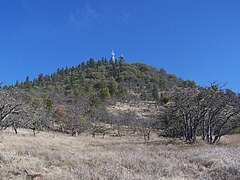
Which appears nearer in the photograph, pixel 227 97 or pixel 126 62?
pixel 227 97

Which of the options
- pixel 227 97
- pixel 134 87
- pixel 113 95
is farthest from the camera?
pixel 134 87

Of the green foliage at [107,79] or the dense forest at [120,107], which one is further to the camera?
the green foliage at [107,79]

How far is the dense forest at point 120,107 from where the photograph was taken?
22547 millimetres

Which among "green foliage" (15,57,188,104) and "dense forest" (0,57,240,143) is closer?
"dense forest" (0,57,240,143)

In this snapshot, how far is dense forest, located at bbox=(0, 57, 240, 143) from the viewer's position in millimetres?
22547

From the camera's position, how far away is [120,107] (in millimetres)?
90375

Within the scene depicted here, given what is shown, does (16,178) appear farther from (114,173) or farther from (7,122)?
(7,122)

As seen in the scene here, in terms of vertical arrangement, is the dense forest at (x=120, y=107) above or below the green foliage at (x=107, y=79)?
below

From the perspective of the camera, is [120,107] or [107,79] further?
[107,79]

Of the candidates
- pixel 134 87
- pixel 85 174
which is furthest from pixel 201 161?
pixel 134 87

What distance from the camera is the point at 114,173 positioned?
8.05 meters

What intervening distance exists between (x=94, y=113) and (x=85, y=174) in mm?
59184

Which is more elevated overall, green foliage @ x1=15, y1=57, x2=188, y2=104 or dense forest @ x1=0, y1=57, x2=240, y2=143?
green foliage @ x1=15, y1=57, x2=188, y2=104

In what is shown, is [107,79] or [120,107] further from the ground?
[107,79]
